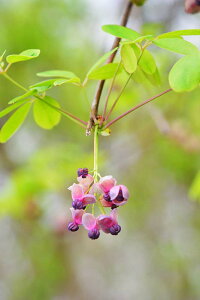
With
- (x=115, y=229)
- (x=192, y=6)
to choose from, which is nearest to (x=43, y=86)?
(x=115, y=229)

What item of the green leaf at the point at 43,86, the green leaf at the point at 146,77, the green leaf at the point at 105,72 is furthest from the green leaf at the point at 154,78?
the green leaf at the point at 43,86

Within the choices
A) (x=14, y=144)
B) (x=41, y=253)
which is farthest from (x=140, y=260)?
(x=14, y=144)

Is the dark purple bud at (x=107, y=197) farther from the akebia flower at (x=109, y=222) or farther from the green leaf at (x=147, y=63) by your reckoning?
the green leaf at (x=147, y=63)

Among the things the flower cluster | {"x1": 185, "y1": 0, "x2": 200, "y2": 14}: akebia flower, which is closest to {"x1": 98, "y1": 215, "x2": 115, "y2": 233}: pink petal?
the flower cluster

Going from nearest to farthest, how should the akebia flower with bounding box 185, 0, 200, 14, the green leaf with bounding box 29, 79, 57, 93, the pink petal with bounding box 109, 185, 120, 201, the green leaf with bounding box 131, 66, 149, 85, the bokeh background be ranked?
1. the pink petal with bounding box 109, 185, 120, 201
2. the green leaf with bounding box 29, 79, 57, 93
3. the green leaf with bounding box 131, 66, 149, 85
4. the akebia flower with bounding box 185, 0, 200, 14
5. the bokeh background

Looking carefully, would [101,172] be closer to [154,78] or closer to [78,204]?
[154,78]

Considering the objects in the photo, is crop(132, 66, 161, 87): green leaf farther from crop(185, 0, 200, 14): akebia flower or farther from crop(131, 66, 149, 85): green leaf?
crop(185, 0, 200, 14): akebia flower

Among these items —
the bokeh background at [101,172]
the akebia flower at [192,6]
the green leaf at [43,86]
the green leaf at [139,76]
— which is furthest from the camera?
the bokeh background at [101,172]
